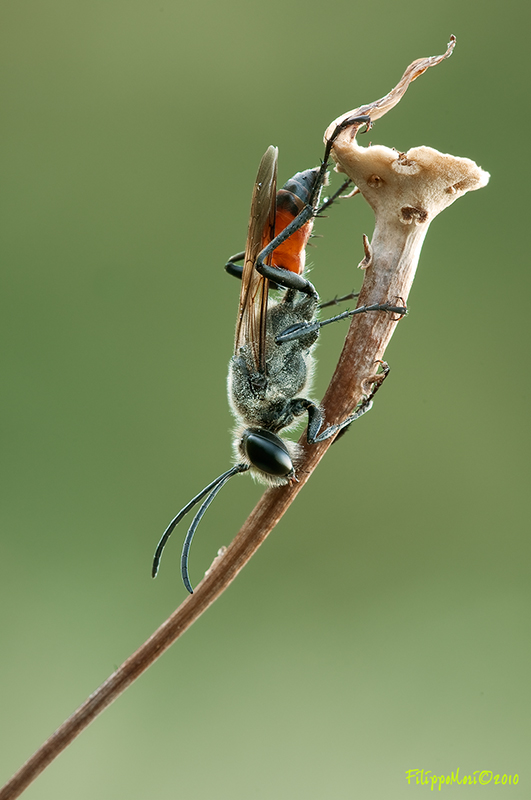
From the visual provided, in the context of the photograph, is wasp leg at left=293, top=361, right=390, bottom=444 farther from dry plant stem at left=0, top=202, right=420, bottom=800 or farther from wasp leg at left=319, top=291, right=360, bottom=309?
wasp leg at left=319, top=291, right=360, bottom=309

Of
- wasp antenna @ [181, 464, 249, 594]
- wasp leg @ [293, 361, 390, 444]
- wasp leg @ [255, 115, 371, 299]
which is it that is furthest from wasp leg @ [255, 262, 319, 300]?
wasp antenna @ [181, 464, 249, 594]

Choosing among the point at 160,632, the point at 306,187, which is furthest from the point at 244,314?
the point at 160,632

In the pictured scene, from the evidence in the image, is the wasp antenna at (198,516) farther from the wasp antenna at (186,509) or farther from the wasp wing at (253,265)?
the wasp wing at (253,265)

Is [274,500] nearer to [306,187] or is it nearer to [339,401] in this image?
[339,401]

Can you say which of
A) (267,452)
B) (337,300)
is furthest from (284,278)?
(267,452)

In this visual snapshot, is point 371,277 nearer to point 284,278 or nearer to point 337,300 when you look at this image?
point 284,278
